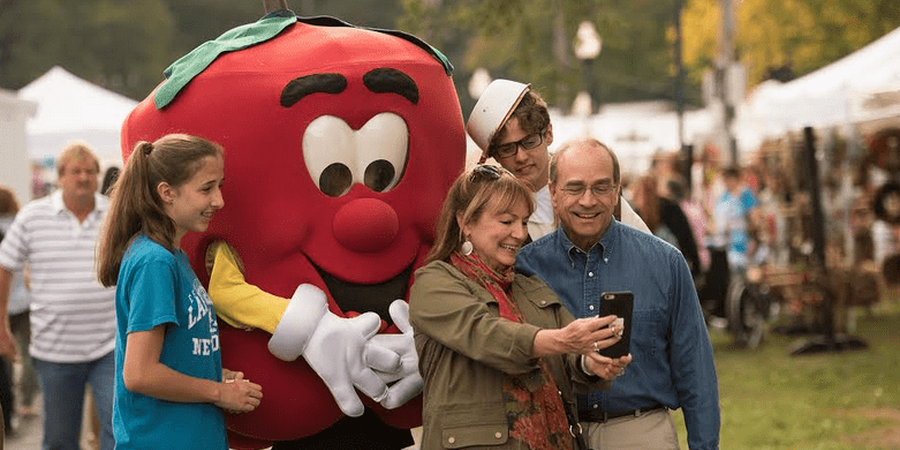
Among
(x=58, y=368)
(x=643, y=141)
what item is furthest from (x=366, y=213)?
(x=643, y=141)

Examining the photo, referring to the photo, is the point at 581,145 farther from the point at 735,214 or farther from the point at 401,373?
the point at 735,214

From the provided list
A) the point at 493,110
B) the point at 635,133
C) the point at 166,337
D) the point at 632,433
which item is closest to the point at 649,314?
the point at 632,433

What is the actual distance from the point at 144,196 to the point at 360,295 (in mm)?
891

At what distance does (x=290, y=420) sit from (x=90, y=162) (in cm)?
291

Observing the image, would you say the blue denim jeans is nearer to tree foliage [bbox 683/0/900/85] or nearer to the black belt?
the black belt

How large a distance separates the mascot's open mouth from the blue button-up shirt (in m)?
0.56

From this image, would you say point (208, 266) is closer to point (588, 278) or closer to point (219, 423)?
point (219, 423)

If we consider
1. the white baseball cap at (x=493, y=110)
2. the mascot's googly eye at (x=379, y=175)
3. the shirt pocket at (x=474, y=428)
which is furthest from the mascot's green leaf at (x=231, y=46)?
the shirt pocket at (x=474, y=428)

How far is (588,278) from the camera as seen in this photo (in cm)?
406

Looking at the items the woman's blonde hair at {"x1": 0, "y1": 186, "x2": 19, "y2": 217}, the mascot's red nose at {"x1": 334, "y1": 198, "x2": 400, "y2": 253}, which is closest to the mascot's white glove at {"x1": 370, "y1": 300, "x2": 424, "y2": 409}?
the mascot's red nose at {"x1": 334, "y1": 198, "x2": 400, "y2": 253}

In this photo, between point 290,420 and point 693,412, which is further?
point 290,420

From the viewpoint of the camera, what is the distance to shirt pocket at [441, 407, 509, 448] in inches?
142

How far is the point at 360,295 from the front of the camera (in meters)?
4.44

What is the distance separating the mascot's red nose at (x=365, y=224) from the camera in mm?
4312
